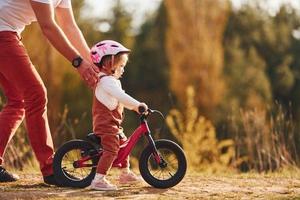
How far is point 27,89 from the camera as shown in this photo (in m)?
4.98

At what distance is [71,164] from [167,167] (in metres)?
0.68

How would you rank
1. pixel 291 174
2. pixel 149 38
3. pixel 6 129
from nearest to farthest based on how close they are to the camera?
pixel 6 129
pixel 291 174
pixel 149 38

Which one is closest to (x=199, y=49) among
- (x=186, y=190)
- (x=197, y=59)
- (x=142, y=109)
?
(x=197, y=59)

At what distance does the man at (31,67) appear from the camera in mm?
4891

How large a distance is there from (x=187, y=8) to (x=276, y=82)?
597cm

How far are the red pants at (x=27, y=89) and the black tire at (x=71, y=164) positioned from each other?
0.14m

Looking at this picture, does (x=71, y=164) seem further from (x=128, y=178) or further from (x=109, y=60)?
(x=109, y=60)

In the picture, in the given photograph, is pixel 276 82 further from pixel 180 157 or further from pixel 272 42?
pixel 180 157

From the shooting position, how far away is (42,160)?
518cm

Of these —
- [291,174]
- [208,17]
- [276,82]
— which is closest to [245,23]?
[276,82]

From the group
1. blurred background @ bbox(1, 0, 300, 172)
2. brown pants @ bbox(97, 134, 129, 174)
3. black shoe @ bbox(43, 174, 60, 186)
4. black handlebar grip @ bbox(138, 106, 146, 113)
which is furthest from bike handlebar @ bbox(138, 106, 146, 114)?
blurred background @ bbox(1, 0, 300, 172)

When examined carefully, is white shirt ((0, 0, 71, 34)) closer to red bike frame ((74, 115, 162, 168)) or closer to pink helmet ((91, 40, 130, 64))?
pink helmet ((91, 40, 130, 64))

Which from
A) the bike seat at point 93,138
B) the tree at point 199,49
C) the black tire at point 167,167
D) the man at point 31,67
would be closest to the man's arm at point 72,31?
the man at point 31,67

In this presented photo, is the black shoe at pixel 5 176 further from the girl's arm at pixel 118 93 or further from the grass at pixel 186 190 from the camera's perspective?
the girl's arm at pixel 118 93
